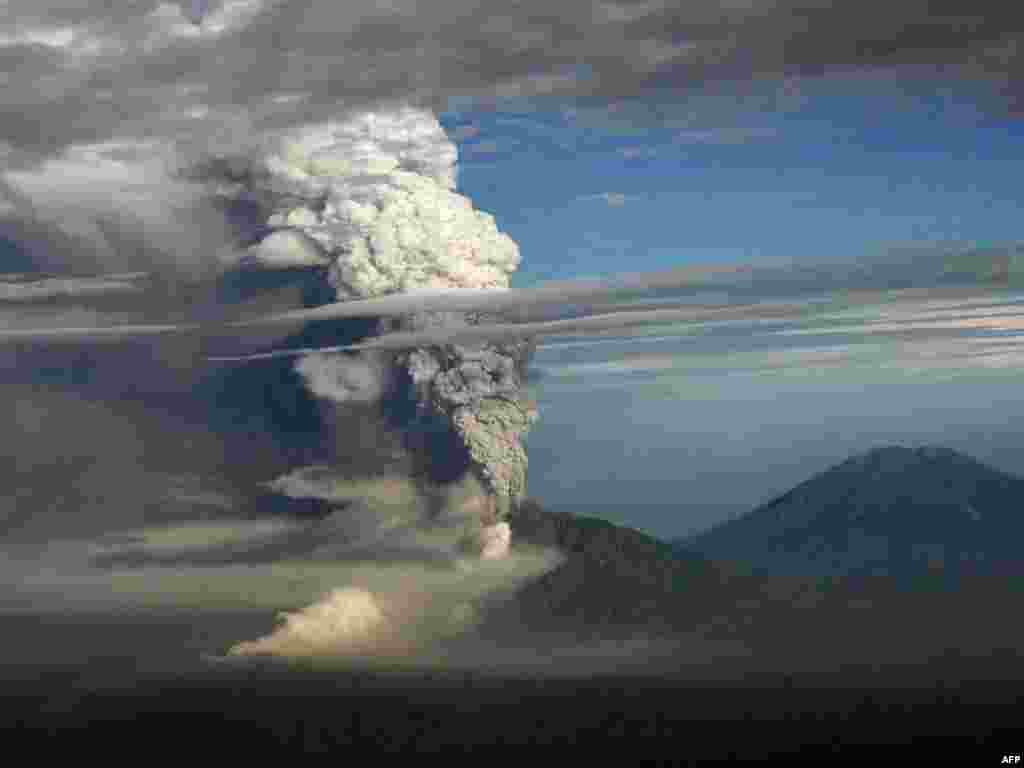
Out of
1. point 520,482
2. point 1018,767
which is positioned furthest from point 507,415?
point 1018,767

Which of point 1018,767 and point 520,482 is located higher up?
point 520,482

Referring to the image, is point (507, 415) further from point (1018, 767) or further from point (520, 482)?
point (1018, 767)

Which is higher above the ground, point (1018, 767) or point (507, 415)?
point (507, 415)
